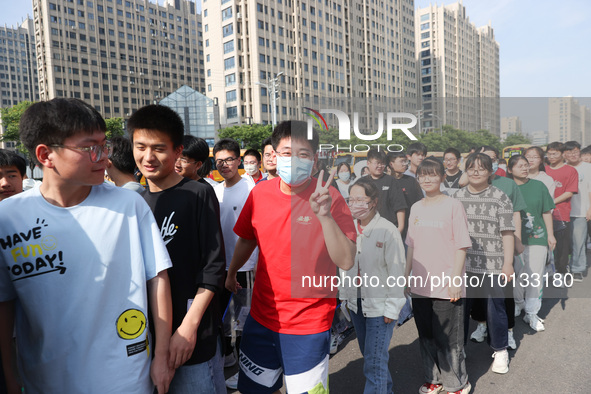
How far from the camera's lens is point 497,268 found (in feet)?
8.66

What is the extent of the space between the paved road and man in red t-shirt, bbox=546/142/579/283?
0.32m

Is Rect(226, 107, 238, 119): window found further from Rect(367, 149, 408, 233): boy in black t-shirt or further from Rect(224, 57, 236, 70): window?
Rect(367, 149, 408, 233): boy in black t-shirt

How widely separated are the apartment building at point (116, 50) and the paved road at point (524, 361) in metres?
56.1

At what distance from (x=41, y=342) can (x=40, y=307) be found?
0.12 m

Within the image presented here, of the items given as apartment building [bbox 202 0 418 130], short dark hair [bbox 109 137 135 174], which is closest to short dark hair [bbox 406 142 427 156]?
short dark hair [bbox 109 137 135 174]

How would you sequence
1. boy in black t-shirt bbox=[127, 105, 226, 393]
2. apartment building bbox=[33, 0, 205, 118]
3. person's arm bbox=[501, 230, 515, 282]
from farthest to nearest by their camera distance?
1. apartment building bbox=[33, 0, 205, 118]
2. person's arm bbox=[501, 230, 515, 282]
3. boy in black t-shirt bbox=[127, 105, 226, 393]

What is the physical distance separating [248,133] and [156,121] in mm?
32917

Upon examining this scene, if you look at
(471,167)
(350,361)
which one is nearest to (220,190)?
(350,361)

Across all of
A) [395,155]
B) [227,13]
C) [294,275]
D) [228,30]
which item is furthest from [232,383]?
[227,13]

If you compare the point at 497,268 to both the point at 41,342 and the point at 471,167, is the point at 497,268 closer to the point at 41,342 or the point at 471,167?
the point at 471,167

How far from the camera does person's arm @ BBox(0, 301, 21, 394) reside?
132 centimetres

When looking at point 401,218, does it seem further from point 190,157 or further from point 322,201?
point 190,157

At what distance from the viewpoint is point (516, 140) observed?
2.48 metres

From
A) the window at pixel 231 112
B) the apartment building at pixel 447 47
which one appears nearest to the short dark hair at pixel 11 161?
the window at pixel 231 112
